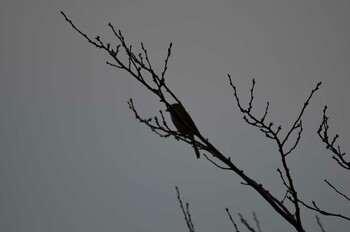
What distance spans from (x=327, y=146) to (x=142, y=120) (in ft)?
5.74

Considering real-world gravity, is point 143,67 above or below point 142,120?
above

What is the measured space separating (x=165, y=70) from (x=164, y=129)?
52 cm

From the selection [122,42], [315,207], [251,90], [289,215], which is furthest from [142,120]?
[315,207]

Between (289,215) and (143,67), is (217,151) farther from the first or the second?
(143,67)

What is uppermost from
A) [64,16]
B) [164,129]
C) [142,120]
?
[64,16]

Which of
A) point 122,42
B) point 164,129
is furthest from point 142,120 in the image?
point 122,42

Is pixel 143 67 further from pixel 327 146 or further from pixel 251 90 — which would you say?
pixel 327 146

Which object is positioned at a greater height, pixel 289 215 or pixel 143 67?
pixel 143 67

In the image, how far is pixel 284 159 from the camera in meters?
2.15

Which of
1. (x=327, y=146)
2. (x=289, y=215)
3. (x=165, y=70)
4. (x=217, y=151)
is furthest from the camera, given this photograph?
(x=327, y=146)

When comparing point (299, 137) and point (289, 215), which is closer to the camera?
point (289, 215)

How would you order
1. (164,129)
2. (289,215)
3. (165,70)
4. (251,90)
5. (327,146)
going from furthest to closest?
(327,146) → (251,90) → (165,70) → (164,129) → (289,215)

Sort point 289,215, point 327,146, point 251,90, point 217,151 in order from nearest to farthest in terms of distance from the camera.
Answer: point 289,215 < point 217,151 < point 251,90 < point 327,146

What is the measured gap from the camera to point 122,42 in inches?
97.7
